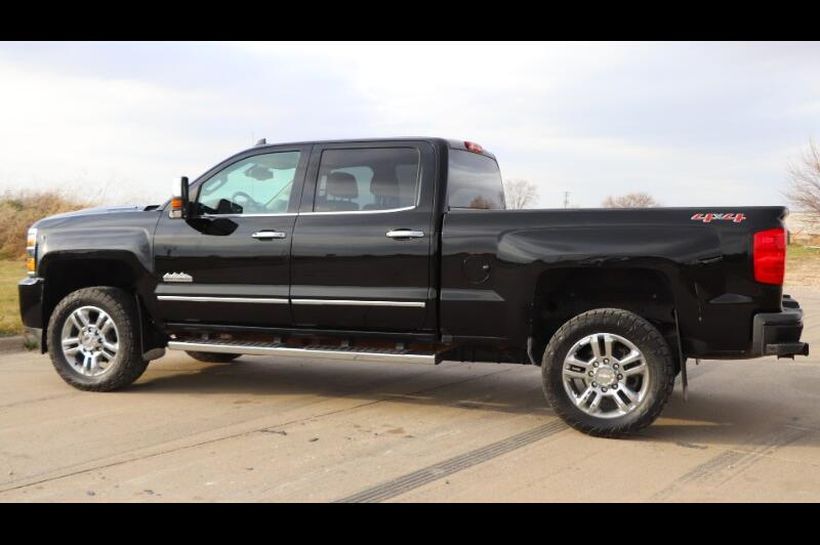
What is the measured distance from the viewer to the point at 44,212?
1972 centimetres

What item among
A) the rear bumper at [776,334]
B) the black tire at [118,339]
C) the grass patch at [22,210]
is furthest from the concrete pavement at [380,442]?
the grass patch at [22,210]

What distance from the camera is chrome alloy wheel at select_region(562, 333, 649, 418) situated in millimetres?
5180

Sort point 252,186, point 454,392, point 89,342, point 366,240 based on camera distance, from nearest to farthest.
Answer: point 366,240 → point 252,186 → point 89,342 → point 454,392

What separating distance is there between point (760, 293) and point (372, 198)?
9.33 ft

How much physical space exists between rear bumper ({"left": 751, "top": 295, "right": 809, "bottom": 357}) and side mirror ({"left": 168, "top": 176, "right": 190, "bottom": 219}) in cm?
440

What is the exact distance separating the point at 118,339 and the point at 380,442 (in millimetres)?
2716

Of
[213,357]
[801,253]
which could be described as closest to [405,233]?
[213,357]

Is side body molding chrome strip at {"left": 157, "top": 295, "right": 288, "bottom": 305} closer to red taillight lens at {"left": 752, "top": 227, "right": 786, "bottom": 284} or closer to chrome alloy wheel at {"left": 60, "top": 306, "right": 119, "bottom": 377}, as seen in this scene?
chrome alloy wheel at {"left": 60, "top": 306, "right": 119, "bottom": 377}

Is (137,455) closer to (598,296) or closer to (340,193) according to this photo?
(340,193)

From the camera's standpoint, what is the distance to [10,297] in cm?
1183

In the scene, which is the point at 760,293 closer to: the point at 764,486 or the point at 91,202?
the point at 764,486

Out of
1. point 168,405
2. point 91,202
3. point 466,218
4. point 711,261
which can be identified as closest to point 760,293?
point 711,261

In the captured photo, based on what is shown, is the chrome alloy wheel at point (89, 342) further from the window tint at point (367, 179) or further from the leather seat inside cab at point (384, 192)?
the leather seat inside cab at point (384, 192)

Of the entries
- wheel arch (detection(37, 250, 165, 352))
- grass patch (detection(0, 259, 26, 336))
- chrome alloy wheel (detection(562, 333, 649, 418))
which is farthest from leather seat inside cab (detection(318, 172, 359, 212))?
grass patch (detection(0, 259, 26, 336))
